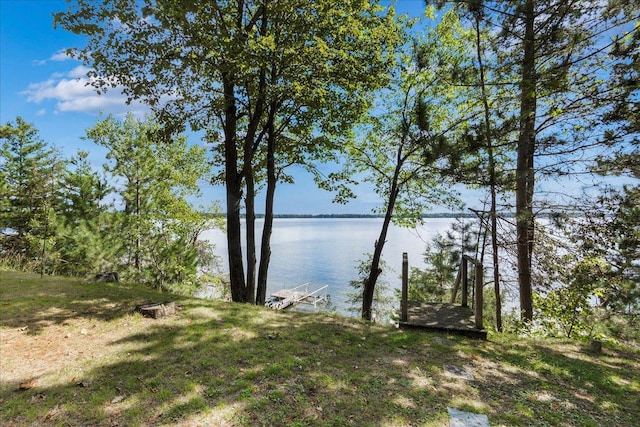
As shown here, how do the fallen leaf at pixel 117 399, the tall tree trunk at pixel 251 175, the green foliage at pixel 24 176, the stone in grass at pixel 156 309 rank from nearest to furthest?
the fallen leaf at pixel 117 399
the stone in grass at pixel 156 309
the tall tree trunk at pixel 251 175
the green foliage at pixel 24 176

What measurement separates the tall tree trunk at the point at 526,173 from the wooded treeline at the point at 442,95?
0.03 meters

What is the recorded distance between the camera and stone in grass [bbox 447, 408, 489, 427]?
2688 mm

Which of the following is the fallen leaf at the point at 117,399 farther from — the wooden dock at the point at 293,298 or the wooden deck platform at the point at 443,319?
the wooden dock at the point at 293,298

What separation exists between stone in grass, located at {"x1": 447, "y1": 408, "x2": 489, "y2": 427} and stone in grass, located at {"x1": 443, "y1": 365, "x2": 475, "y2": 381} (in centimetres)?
73

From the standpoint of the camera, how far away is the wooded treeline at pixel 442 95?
15.8 ft

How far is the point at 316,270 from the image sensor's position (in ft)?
120

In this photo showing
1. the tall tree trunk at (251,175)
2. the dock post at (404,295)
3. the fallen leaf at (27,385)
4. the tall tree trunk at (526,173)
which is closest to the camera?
the fallen leaf at (27,385)

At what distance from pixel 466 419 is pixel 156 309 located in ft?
13.9

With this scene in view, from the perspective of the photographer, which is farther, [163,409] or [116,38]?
[116,38]

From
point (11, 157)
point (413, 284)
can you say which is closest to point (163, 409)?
point (413, 284)

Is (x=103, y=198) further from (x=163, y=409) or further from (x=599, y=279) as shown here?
(x=599, y=279)

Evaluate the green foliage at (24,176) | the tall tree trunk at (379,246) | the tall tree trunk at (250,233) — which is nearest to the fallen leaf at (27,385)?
the tall tree trunk at (250,233)

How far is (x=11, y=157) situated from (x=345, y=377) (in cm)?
2320

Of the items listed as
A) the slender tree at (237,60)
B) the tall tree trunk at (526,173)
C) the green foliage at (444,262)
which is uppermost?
the slender tree at (237,60)
